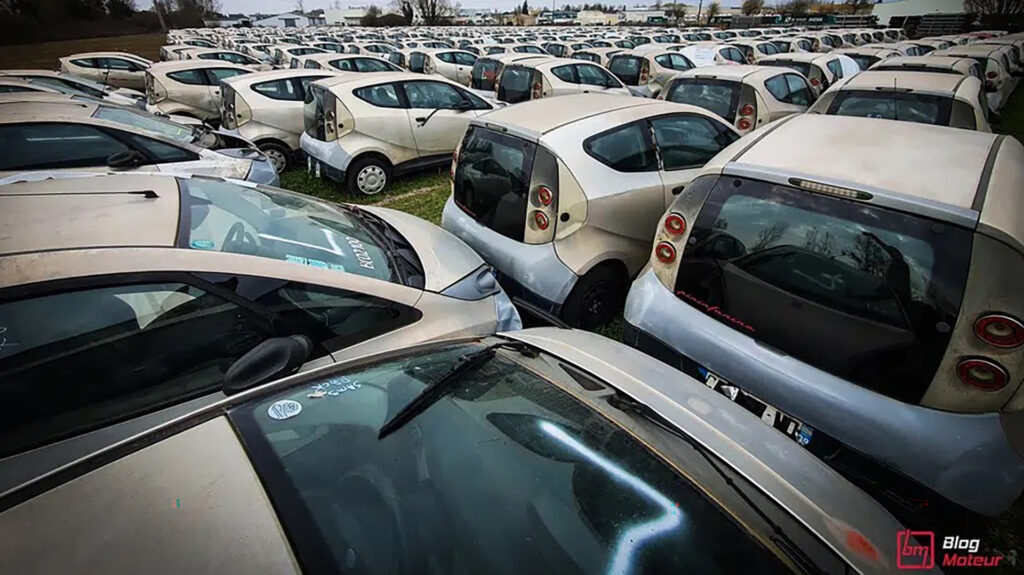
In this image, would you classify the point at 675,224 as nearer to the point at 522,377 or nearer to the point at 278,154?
the point at 522,377

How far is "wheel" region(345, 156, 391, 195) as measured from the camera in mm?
6129

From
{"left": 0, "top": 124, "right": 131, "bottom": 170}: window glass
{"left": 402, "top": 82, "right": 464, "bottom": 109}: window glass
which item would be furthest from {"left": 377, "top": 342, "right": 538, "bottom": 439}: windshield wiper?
{"left": 402, "top": 82, "right": 464, "bottom": 109}: window glass

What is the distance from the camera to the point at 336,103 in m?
5.84

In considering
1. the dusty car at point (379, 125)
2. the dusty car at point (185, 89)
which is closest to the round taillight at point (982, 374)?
A: the dusty car at point (379, 125)

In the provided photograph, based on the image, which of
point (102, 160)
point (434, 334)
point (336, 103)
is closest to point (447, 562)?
point (434, 334)

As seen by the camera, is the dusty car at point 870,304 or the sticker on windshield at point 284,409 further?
the dusty car at point 870,304

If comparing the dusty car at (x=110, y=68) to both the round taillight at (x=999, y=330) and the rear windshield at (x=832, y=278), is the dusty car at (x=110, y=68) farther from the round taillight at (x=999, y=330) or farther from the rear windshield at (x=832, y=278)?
the round taillight at (x=999, y=330)

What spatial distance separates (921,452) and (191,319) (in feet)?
9.69

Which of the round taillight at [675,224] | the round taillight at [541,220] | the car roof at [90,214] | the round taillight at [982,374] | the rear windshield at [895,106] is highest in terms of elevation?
the rear windshield at [895,106]

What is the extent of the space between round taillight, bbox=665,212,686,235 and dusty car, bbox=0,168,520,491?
1106 mm

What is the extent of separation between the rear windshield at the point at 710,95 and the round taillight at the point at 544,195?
426cm

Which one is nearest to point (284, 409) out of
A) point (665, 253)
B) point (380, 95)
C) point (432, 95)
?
point (665, 253)

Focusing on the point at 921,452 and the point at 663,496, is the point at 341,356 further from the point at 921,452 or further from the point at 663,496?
the point at 921,452

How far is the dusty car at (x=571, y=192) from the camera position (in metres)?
3.17
